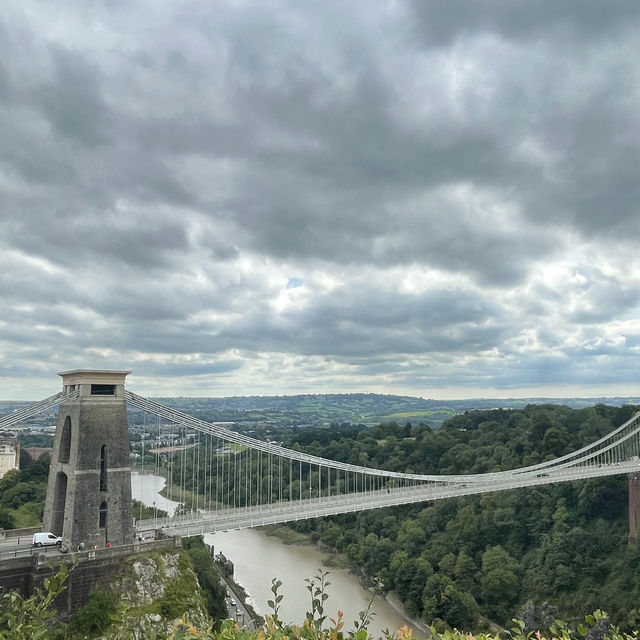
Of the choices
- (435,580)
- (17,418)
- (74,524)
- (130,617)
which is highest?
(17,418)

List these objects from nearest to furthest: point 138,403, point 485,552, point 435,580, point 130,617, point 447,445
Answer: point 130,617 → point 138,403 → point 435,580 → point 485,552 → point 447,445

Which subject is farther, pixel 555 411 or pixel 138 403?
pixel 555 411

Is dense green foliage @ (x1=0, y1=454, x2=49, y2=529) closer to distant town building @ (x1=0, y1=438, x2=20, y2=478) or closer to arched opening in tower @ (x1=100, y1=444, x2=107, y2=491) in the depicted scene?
arched opening in tower @ (x1=100, y1=444, x2=107, y2=491)

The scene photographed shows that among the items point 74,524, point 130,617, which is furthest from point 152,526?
point 130,617

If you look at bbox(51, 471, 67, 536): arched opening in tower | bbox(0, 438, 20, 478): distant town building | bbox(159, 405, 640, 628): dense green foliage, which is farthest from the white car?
bbox(0, 438, 20, 478): distant town building

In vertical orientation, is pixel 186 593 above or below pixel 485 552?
above

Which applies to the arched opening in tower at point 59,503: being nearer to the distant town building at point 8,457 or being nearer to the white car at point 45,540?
the white car at point 45,540

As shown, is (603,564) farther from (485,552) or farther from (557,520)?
(485,552)
